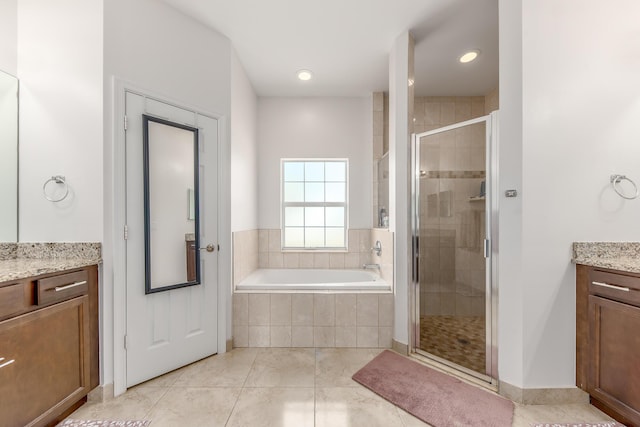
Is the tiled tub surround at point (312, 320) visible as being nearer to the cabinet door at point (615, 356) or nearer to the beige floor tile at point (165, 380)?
the beige floor tile at point (165, 380)

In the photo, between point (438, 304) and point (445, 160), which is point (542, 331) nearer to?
point (438, 304)

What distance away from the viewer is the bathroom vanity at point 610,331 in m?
1.36

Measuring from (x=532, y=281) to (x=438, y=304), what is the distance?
781mm

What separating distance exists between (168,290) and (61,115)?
1323 mm

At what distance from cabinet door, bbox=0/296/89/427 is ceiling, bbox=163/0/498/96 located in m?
2.19

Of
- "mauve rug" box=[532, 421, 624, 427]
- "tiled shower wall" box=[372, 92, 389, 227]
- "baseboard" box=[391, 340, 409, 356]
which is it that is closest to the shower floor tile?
"baseboard" box=[391, 340, 409, 356]

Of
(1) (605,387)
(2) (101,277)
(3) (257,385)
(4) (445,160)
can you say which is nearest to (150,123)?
(2) (101,277)

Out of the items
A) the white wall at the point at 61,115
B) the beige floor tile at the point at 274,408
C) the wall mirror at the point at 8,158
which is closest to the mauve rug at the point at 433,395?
the beige floor tile at the point at 274,408

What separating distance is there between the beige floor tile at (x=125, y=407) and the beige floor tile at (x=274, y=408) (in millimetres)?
544

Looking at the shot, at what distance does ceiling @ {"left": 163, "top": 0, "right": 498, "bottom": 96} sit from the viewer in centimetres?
203

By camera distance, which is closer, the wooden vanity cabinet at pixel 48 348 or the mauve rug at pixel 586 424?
the wooden vanity cabinet at pixel 48 348

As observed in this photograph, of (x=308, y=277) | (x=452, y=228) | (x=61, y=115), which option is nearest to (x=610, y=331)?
(x=452, y=228)

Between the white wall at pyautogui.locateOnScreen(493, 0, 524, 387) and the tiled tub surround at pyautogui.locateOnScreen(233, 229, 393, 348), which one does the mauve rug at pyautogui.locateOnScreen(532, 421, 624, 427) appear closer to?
the white wall at pyautogui.locateOnScreen(493, 0, 524, 387)

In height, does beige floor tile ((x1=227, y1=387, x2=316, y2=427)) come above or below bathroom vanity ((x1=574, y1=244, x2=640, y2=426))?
below
